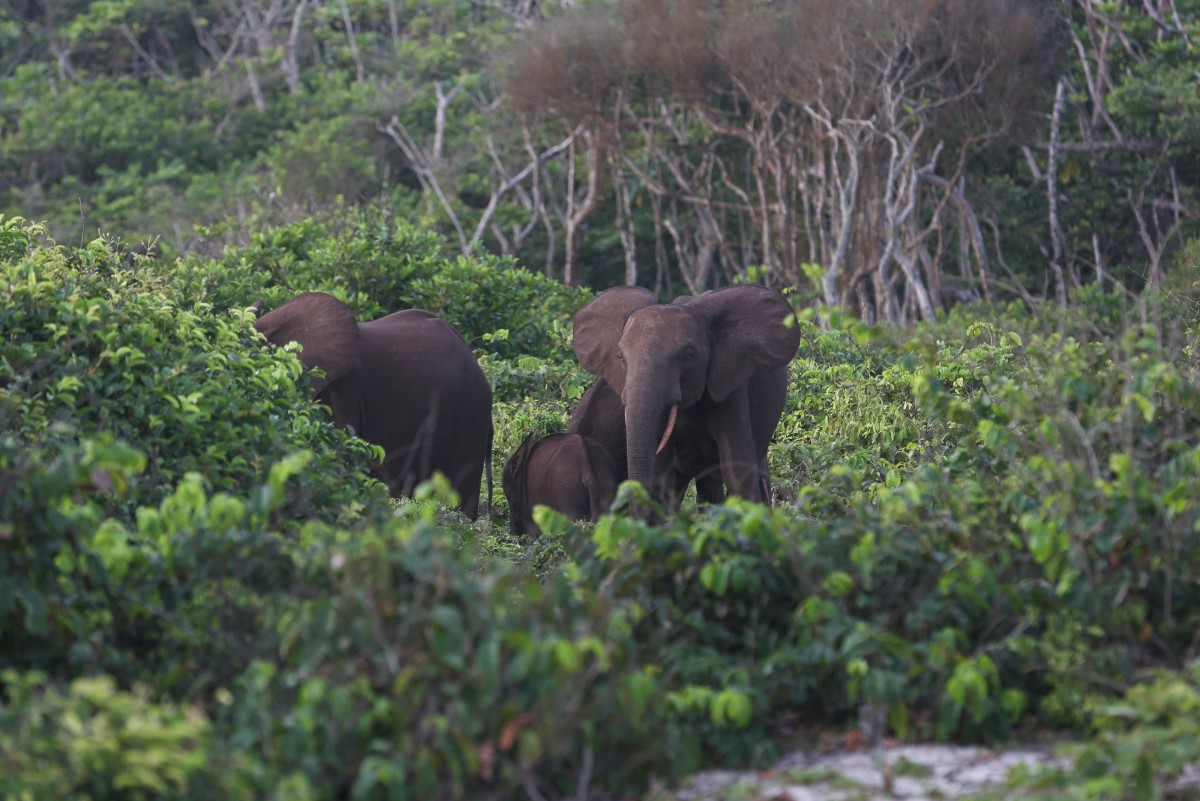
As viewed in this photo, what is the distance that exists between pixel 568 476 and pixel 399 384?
147 cm

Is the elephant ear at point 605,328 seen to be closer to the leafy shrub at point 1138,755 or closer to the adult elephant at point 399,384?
the adult elephant at point 399,384

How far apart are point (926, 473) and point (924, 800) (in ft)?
5.96

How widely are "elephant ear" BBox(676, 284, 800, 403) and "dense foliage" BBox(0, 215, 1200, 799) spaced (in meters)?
1.81

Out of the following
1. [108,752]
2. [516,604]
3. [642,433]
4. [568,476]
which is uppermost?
[108,752]

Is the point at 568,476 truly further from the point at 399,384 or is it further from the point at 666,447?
the point at 399,384

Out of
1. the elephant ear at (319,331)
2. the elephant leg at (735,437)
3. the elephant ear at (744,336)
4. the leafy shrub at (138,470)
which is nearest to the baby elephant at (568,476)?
the elephant leg at (735,437)

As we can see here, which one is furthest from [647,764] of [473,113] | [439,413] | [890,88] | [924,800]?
[473,113]

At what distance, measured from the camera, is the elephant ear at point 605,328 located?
928 cm

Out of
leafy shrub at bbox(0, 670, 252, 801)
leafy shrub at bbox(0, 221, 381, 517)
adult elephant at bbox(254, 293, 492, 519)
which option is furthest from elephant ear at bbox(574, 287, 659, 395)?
leafy shrub at bbox(0, 670, 252, 801)

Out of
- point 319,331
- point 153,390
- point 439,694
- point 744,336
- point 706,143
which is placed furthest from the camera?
point 706,143

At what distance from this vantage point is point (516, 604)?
6.21m

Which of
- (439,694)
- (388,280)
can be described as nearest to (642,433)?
(439,694)

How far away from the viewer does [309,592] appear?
5.08 metres

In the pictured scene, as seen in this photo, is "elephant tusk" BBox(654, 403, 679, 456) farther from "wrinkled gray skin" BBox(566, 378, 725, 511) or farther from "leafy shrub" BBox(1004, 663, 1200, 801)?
"leafy shrub" BBox(1004, 663, 1200, 801)
